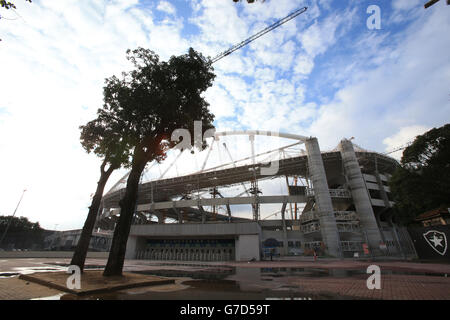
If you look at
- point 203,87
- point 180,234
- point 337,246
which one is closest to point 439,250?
point 337,246

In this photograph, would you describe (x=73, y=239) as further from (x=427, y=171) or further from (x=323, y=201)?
(x=427, y=171)

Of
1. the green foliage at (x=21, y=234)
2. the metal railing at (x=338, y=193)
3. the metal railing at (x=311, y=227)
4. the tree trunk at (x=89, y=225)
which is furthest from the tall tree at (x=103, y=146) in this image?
the green foliage at (x=21, y=234)

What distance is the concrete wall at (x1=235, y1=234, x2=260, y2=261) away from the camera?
2764cm

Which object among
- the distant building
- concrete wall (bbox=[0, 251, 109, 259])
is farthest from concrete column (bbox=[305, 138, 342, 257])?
the distant building

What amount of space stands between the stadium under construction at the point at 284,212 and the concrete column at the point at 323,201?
157mm

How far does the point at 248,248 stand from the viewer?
2798cm

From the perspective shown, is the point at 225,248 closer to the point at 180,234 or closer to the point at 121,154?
the point at 180,234

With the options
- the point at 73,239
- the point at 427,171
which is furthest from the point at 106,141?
the point at 73,239

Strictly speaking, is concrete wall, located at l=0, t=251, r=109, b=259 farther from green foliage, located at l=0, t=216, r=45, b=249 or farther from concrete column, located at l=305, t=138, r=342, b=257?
concrete column, located at l=305, t=138, r=342, b=257

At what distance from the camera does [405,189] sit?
2750 cm

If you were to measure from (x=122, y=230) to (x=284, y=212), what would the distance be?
3902 centimetres
